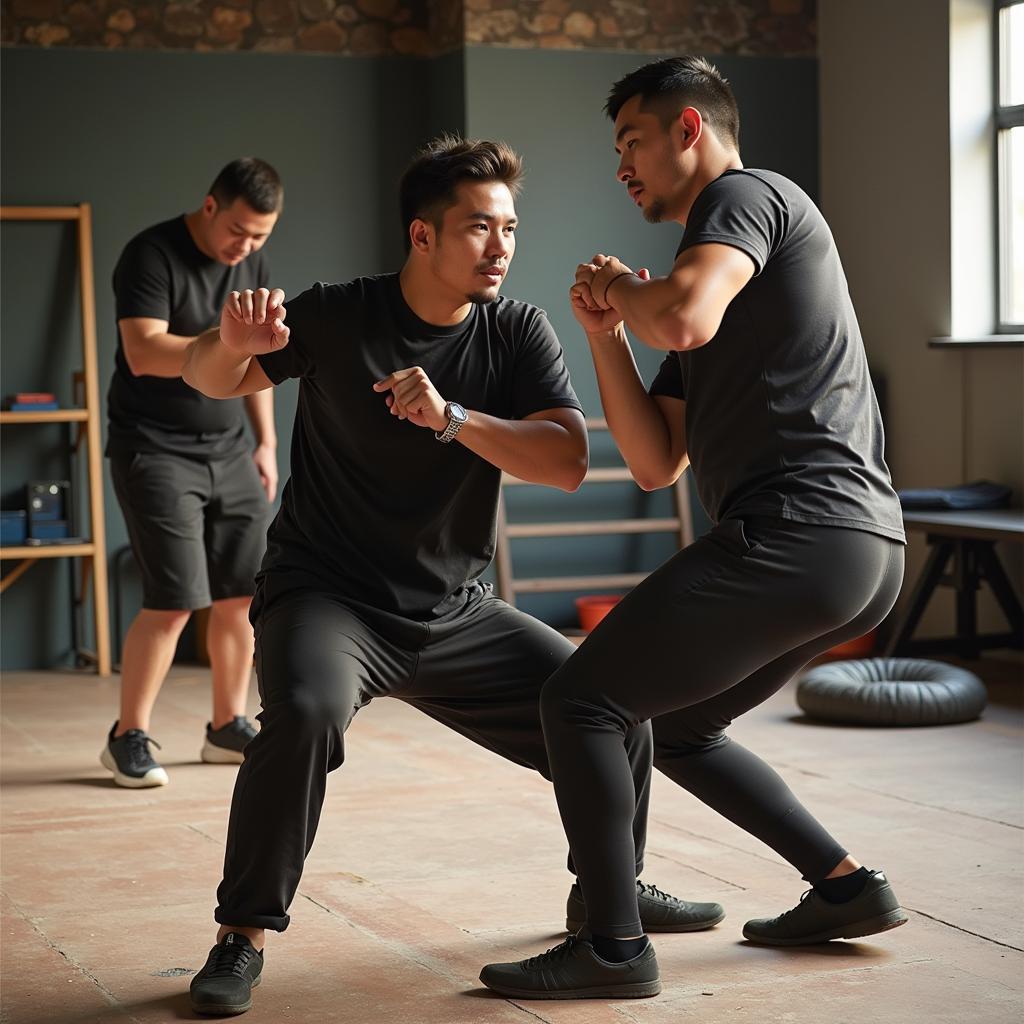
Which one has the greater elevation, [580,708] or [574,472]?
[574,472]

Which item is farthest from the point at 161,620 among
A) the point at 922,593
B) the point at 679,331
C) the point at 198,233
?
the point at 922,593

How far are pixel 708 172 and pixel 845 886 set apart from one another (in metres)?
1.29

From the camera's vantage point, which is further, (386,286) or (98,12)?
(98,12)

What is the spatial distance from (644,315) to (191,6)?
5.06 m

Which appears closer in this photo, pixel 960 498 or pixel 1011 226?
pixel 960 498

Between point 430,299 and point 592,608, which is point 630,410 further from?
point 592,608

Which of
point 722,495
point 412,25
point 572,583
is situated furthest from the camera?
point 412,25

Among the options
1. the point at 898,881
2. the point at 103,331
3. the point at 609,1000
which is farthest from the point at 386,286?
the point at 103,331

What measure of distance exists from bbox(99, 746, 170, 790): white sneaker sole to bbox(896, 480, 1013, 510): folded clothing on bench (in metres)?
3.09

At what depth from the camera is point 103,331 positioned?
6996 mm

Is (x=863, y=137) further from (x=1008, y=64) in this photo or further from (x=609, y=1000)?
(x=609, y=1000)

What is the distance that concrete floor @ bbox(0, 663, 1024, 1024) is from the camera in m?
2.82

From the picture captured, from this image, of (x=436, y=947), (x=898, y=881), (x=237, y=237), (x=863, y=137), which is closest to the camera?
(x=436, y=947)

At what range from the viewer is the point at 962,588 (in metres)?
6.41
